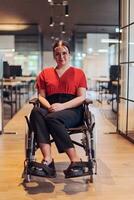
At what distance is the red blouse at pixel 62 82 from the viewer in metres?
3.32

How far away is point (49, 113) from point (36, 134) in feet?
0.78

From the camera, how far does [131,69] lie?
16.1 feet

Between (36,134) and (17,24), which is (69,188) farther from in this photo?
(17,24)

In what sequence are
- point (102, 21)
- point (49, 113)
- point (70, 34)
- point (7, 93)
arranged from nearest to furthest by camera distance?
point (49, 113) → point (7, 93) → point (102, 21) → point (70, 34)

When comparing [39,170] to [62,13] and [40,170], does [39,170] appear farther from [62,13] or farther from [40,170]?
[62,13]

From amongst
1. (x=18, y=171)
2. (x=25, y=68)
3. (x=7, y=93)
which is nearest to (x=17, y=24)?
(x=25, y=68)

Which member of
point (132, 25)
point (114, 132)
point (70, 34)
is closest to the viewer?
point (132, 25)

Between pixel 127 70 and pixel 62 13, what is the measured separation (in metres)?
6.55

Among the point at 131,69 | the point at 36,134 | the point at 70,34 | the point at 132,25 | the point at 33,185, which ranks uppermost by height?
the point at 70,34

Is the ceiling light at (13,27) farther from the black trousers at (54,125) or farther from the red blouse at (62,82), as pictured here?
the black trousers at (54,125)

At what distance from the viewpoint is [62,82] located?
332cm

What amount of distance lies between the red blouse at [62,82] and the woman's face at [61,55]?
0.08 m

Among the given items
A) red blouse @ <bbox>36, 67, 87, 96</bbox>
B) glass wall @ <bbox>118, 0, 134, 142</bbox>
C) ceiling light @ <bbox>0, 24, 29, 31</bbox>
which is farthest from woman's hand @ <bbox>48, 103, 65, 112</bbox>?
ceiling light @ <bbox>0, 24, 29, 31</bbox>

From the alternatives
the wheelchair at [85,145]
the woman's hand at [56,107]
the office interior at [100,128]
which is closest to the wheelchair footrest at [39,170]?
the wheelchair at [85,145]
